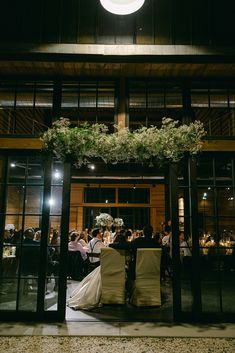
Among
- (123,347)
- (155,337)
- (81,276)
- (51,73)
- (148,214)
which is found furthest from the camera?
(148,214)

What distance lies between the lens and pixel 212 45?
5414 mm

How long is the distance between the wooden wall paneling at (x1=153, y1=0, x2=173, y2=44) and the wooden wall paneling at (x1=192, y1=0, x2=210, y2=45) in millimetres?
430

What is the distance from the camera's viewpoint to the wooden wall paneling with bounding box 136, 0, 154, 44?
5496 mm

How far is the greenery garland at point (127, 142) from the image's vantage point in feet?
17.0

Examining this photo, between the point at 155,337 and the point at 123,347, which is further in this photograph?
the point at 155,337

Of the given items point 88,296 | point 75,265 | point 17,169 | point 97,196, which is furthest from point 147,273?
point 97,196

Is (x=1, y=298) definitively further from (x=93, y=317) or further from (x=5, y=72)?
(x=5, y=72)

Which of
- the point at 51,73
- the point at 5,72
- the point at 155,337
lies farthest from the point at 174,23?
the point at 155,337

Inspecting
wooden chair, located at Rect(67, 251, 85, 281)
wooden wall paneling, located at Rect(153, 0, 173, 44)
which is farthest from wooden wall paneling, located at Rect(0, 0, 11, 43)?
wooden chair, located at Rect(67, 251, 85, 281)

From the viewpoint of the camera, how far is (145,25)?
5.57 meters

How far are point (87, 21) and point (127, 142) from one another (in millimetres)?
2411

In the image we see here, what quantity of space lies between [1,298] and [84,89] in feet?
14.9

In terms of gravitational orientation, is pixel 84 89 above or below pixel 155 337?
above

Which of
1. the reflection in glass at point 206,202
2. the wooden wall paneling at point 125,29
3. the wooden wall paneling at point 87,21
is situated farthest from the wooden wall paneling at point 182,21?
the reflection in glass at point 206,202
